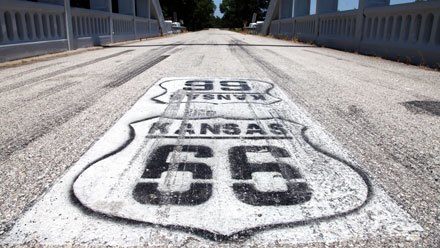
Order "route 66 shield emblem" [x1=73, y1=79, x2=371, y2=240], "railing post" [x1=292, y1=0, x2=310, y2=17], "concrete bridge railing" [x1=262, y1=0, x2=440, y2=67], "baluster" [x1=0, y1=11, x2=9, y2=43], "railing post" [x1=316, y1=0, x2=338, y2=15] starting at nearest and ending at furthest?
"route 66 shield emblem" [x1=73, y1=79, x2=371, y2=240] < "concrete bridge railing" [x1=262, y1=0, x2=440, y2=67] < "baluster" [x1=0, y1=11, x2=9, y2=43] < "railing post" [x1=316, y1=0, x2=338, y2=15] < "railing post" [x1=292, y1=0, x2=310, y2=17]

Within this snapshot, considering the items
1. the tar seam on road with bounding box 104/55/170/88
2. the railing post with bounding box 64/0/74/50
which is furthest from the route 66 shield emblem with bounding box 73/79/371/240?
the railing post with bounding box 64/0/74/50

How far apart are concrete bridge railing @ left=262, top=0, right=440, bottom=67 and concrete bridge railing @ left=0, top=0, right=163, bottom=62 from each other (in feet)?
33.8

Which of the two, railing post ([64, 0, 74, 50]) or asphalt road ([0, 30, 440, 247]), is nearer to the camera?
asphalt road ([0, 30, 440, 247])

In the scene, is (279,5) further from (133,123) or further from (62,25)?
(133,123)

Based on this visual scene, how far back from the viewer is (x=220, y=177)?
2439 millimetres

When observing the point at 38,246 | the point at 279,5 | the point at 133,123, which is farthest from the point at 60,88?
the point at 279,5

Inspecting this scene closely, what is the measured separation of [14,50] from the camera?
9367 mm

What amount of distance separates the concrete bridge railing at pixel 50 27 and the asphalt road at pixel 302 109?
2.24 meters

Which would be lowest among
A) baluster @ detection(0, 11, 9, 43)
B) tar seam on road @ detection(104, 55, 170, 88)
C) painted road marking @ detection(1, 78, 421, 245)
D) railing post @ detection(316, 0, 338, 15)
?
painted road marking @ detection(1, 78, 421, 245)

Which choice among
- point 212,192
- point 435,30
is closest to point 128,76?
point 212,192

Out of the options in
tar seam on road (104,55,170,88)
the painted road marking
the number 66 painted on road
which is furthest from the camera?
tar seam on road (104,55,170,88)

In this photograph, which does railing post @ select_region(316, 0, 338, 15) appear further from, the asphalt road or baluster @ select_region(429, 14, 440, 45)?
the asphalt road

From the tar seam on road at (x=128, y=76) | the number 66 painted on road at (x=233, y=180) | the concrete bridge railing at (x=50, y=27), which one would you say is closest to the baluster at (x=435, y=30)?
the tar seam on road at (x=128, y=76)

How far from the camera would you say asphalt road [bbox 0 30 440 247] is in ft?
7.25
